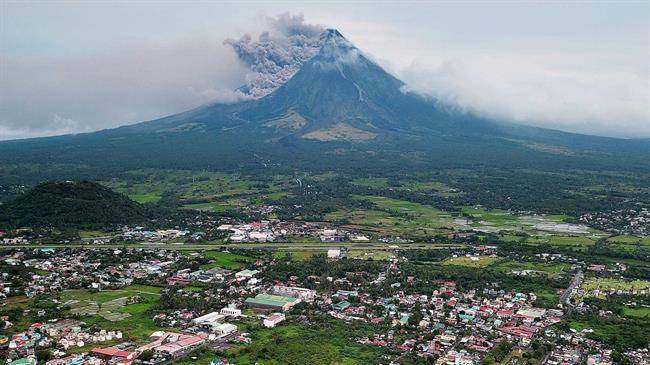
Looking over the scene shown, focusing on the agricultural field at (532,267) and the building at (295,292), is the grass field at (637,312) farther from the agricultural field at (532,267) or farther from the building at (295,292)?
the building at (295,292)

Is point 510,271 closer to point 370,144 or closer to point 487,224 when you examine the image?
point 487,224

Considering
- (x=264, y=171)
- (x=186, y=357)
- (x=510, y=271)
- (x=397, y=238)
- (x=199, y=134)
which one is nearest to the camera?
(x=186, y=357)

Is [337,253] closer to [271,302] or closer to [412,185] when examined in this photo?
[271,302]

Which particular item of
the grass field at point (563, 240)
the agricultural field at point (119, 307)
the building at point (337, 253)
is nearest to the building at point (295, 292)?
the agricultural field at point (119, 307)

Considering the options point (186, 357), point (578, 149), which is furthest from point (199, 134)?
point (186, 357)

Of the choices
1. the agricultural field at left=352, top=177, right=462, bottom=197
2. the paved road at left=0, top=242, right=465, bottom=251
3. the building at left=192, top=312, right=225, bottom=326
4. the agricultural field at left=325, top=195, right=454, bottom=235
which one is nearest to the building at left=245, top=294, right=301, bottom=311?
the building at left=192, top=312, right=225, bottom=326
